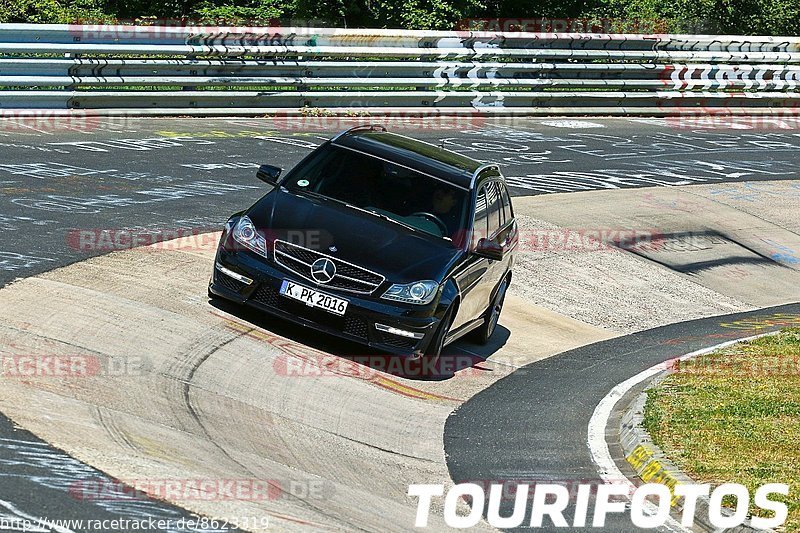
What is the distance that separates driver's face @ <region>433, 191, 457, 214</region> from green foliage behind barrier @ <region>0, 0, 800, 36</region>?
20.8 m

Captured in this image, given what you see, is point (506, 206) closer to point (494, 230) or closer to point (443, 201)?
point (494, 230)

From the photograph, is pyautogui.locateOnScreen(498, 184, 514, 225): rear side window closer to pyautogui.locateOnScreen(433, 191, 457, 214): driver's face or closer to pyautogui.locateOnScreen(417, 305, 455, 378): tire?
pyautogui.locateOnScreen(433, 191, 457, 214): driver's face

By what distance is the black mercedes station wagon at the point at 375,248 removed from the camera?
9742 millimetres

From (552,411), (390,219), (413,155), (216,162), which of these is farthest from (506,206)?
(216,162)

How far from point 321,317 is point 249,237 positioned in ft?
3.14

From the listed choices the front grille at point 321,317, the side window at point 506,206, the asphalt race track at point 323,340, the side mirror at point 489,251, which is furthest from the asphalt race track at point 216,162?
the side mirror at point 489,251

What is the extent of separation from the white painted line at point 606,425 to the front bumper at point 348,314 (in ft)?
4.97

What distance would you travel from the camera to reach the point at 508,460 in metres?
8.50

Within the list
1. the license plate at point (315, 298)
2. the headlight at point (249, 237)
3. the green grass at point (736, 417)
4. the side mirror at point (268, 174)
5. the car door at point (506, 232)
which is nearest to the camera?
the green grass at point (736, 417)

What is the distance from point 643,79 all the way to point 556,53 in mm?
2952

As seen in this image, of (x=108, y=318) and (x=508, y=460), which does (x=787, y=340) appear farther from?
(x=108, y=318)

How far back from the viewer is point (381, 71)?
73.4ft

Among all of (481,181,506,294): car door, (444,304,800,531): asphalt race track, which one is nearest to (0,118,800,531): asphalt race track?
(444,304,800,531): asphalt race track

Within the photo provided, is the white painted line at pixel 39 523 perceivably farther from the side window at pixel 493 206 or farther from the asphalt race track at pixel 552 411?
the side window at pixel 493 206
